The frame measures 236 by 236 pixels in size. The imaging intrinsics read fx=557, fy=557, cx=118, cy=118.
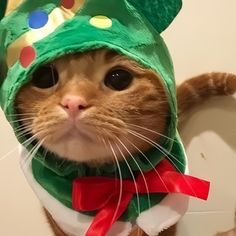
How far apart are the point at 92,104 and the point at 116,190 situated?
162mm

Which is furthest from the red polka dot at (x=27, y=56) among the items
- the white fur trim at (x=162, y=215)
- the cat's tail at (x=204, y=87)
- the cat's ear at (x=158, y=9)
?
the cat's tail at (x=204, y=87)

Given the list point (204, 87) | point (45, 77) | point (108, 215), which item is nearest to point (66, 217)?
point (108, 215)

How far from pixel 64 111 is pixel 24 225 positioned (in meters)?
0.44

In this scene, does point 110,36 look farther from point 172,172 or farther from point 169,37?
point 169,37

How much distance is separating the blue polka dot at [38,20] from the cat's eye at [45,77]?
0.05 m

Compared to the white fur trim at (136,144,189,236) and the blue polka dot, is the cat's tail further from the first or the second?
the blue polka dot

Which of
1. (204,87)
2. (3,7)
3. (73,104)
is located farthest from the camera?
(204,87)

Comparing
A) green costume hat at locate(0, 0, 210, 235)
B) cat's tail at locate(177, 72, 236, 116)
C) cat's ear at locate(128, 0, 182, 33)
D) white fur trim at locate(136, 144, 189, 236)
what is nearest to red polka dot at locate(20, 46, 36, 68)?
green costume hat at locate(0, 0, 210, 235)

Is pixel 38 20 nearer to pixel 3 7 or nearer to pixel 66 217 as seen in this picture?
pixel 3 7

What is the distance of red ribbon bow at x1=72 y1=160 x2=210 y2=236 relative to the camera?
0.71 m

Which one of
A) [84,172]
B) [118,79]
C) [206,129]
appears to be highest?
[118,79]

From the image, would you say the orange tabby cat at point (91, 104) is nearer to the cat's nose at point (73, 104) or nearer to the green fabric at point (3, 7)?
the cat's nose at point (73, 104)

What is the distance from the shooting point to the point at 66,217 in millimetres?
748

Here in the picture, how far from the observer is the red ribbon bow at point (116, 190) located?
27.9 inches
